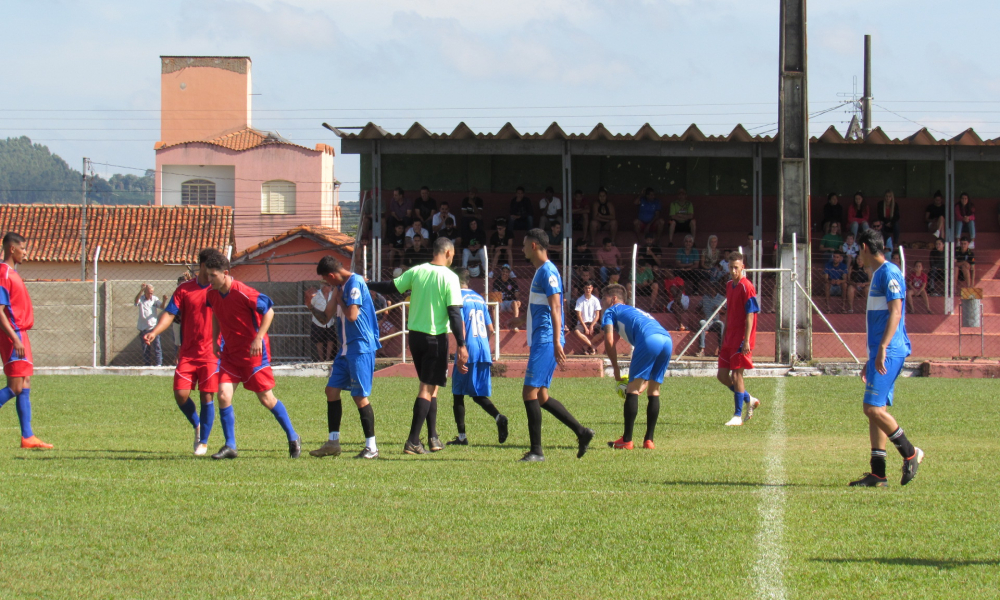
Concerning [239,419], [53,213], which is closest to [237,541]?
[239,419]

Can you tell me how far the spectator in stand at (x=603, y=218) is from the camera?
896 inches

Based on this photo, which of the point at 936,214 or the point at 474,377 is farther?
the point at 936,214

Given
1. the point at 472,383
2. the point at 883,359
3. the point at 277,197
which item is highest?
the point at 277,197

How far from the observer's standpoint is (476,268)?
67.2ft

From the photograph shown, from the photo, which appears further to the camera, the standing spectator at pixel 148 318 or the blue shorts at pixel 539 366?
the standing spectator at pixel 148 318

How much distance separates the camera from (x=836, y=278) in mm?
20844

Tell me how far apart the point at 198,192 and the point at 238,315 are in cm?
4594

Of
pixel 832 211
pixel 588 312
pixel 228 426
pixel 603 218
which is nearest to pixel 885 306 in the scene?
pixel 228 426

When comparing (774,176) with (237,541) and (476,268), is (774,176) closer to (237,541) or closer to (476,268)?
(476,268)

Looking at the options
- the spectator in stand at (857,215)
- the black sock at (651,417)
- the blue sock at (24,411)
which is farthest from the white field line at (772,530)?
the spectator in stand at (857,215)

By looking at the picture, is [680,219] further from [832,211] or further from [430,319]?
[430,319]

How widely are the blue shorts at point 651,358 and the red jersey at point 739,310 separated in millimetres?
2251

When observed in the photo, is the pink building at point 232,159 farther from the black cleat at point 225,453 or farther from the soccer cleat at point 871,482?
the soccer cleat at point 871,482

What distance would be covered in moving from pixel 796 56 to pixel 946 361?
651 cm
